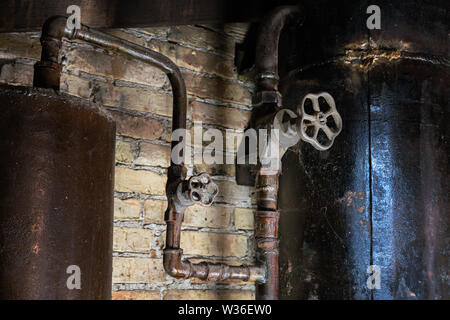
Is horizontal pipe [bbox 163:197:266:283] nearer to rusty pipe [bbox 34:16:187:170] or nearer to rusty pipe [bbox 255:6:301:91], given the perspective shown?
rusty pipe [bbox 34:16:187:170]

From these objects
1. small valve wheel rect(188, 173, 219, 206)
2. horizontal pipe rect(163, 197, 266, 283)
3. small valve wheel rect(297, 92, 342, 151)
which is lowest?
horizontal pipe rect(163, 197, 266, 283)

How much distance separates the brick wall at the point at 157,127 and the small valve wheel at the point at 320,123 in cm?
38

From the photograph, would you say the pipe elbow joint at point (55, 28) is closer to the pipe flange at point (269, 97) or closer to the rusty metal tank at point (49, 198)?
the rusty metal tank at point (49, 198)

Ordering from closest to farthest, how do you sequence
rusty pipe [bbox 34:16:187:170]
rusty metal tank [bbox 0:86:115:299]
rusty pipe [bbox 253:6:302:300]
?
rusty metal tank [bbox 0:86:115:299], rusty pipe [bbox 34:16:187:170], rusty pipe [bbox 253:6:302:300]

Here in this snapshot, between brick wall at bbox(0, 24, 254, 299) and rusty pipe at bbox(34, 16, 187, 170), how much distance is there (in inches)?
4.7

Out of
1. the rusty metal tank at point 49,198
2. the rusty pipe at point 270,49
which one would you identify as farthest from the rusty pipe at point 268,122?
the rusty metal tank at point 49,198

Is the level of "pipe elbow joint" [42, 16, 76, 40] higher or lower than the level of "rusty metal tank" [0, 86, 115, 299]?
higher

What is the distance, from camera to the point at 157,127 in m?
1.47

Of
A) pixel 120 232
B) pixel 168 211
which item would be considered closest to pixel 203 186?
pixel 168 211

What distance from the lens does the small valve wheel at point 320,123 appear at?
3.92 ft

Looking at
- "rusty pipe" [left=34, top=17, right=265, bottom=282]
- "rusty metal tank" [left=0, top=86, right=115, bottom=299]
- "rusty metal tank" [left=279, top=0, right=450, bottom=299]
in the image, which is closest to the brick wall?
"rusty pipe" [left=34, top=17, right=265, bottom=282]

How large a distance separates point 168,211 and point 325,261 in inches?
16.5

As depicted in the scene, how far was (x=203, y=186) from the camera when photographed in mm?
1231

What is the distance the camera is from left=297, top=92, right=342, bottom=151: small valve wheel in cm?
119
